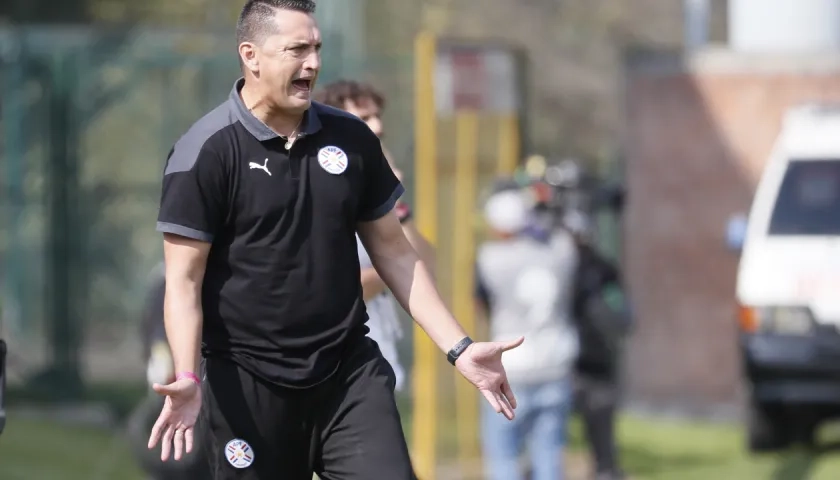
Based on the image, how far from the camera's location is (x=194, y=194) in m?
5.12

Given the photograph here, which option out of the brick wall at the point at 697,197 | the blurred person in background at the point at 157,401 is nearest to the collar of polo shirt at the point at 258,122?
the blurred person in background at the point at 157,401

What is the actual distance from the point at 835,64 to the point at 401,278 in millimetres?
11078

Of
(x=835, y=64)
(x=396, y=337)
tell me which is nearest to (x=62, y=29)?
(x=835, y=64)

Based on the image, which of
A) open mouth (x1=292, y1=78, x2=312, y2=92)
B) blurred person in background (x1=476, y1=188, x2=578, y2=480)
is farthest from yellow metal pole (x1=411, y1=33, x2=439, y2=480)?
open mouth (x1=292, y1=78, x2=312, y2=92)

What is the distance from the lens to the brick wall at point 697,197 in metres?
15.9

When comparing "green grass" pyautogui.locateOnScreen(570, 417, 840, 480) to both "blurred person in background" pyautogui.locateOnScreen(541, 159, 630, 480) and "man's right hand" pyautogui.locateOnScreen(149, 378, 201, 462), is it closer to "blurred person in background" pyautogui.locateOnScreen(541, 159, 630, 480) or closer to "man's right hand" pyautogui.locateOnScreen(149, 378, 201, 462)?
"blurred person in background" pyautogui.locateOnScreen(541, 159, 630, 480)

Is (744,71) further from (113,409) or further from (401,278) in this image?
(401,278)

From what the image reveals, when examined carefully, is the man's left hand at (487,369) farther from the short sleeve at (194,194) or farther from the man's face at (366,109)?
the man's face at (366,109)

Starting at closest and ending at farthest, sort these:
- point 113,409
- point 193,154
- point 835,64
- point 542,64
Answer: point 193,154 → point 113,409 → point 835,64 → point 542,64

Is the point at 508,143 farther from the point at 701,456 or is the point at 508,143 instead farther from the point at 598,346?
the point at 701,456

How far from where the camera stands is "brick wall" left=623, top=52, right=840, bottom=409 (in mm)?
15922

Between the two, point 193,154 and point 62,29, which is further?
point 62,29

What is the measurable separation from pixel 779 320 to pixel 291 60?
759cm

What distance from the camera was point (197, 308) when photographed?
5.20 m
